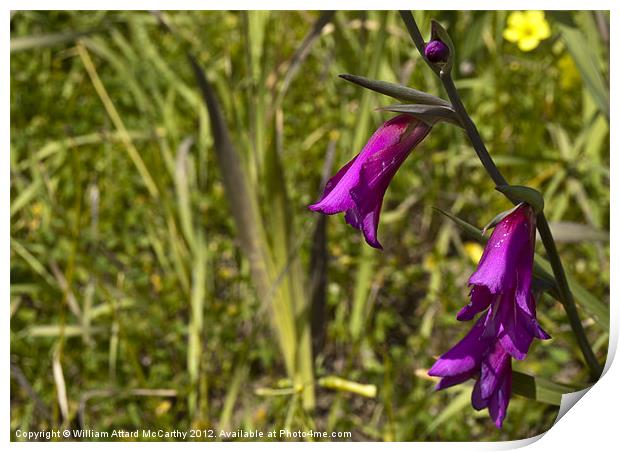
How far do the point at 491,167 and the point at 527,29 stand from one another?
755 mm

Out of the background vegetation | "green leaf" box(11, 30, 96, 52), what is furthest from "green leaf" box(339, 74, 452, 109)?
"green leaf" box(11, 30, 96, 52)

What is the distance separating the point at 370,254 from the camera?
50.5 inches

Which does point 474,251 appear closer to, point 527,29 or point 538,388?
point 527,29

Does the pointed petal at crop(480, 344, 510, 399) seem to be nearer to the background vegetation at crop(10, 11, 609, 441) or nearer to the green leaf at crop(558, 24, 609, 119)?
the background vegetation at crop(10, 11, 609, 441)

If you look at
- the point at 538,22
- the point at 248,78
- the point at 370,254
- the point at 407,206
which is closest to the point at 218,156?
the point at 248,78

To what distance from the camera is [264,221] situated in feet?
4.03

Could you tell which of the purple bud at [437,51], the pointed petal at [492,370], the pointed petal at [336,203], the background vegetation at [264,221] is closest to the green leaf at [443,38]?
the purple bud at [437,51]

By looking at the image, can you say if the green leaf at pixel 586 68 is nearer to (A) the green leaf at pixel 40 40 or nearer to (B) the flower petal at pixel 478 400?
(B) the flower petal at pixel 478 400

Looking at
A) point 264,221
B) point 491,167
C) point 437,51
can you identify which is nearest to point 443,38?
point 437,51

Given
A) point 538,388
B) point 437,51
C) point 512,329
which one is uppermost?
point 437,51

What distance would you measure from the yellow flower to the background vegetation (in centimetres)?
2

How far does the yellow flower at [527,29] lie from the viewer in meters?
1.31

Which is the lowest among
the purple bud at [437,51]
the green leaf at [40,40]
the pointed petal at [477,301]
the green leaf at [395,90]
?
the pointed petal at [477,301]
